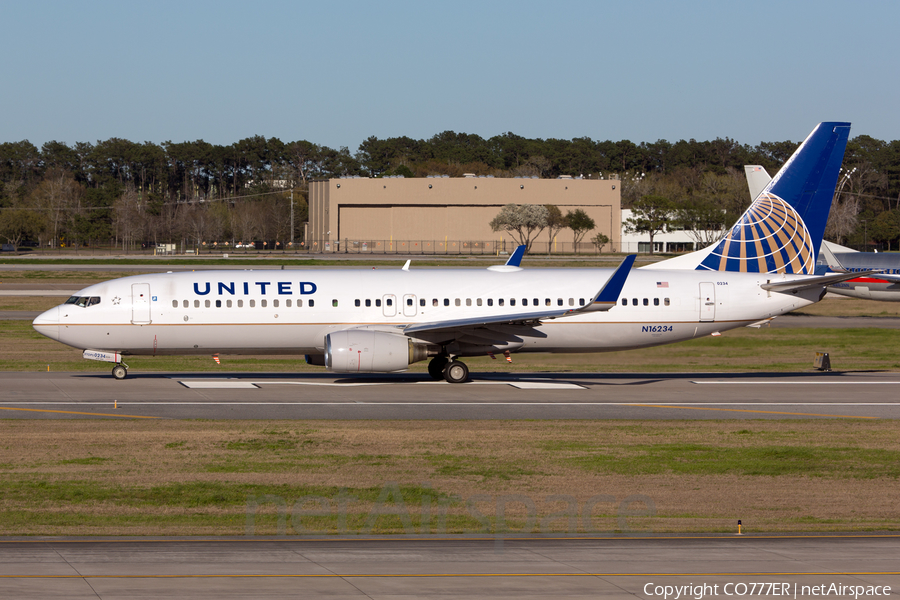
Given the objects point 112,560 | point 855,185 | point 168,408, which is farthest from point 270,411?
point 855,185

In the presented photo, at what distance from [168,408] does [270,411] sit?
9.94ft

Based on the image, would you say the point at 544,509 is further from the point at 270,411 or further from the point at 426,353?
the point at 426,353

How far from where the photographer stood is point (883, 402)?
30453 mm

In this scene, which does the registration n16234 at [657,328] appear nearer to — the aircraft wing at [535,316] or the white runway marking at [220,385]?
the aircraft wing at [535,316]

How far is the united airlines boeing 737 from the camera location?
1276 inches

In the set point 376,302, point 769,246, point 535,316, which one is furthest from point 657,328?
point 376,302

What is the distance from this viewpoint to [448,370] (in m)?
34.1

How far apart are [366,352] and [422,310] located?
3.31 meters

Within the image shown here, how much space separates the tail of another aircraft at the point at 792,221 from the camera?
36531mm

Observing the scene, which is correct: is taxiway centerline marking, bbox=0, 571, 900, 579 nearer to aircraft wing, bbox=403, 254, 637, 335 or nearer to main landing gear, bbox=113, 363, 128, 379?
aircraft wing, bbox=403, 254, 637, 335

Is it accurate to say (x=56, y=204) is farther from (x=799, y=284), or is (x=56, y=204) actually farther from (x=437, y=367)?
(x=799, y=284)
